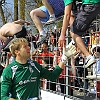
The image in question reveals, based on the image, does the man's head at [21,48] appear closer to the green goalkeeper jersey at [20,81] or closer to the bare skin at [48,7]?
the green goalkeeper jersey at [20,81]

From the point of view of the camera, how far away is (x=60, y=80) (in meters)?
6.27

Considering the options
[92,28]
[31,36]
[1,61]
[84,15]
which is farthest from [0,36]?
[84,15]

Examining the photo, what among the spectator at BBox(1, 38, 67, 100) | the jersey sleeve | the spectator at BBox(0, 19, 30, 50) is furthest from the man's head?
the spectator at BBox(0, 19, 30, 50)

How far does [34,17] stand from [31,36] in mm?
1327

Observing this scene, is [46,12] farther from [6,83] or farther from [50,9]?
[6,83]

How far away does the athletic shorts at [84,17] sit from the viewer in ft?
13.2

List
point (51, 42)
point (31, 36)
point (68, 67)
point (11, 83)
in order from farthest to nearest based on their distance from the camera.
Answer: point (31, 36) < point (51, 42) < point (68, 67) < point (11, 83)

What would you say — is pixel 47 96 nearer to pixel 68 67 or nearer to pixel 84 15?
pixel 68 67

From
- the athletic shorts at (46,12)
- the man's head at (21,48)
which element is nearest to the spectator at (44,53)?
the athletic shorts at (46,12)

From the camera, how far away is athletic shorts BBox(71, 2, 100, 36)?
4027mm

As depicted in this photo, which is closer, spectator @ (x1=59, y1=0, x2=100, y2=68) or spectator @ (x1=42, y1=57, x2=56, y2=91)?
spectator @ (x1=59, y1=0, x2=100, y2=68)

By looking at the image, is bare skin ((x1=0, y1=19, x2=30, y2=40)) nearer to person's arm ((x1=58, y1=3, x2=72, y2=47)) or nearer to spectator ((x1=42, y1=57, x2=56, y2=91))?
spectator ((x1=42, y1=57, x2=56, y2=91))

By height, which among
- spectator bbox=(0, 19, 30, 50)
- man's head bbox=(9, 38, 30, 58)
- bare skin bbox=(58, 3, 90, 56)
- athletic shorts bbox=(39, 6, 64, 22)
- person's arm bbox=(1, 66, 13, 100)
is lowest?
person's arm bbox=(1, 66, 13, 100)

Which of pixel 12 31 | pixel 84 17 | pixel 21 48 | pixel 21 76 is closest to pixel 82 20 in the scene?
pixel 84 17
